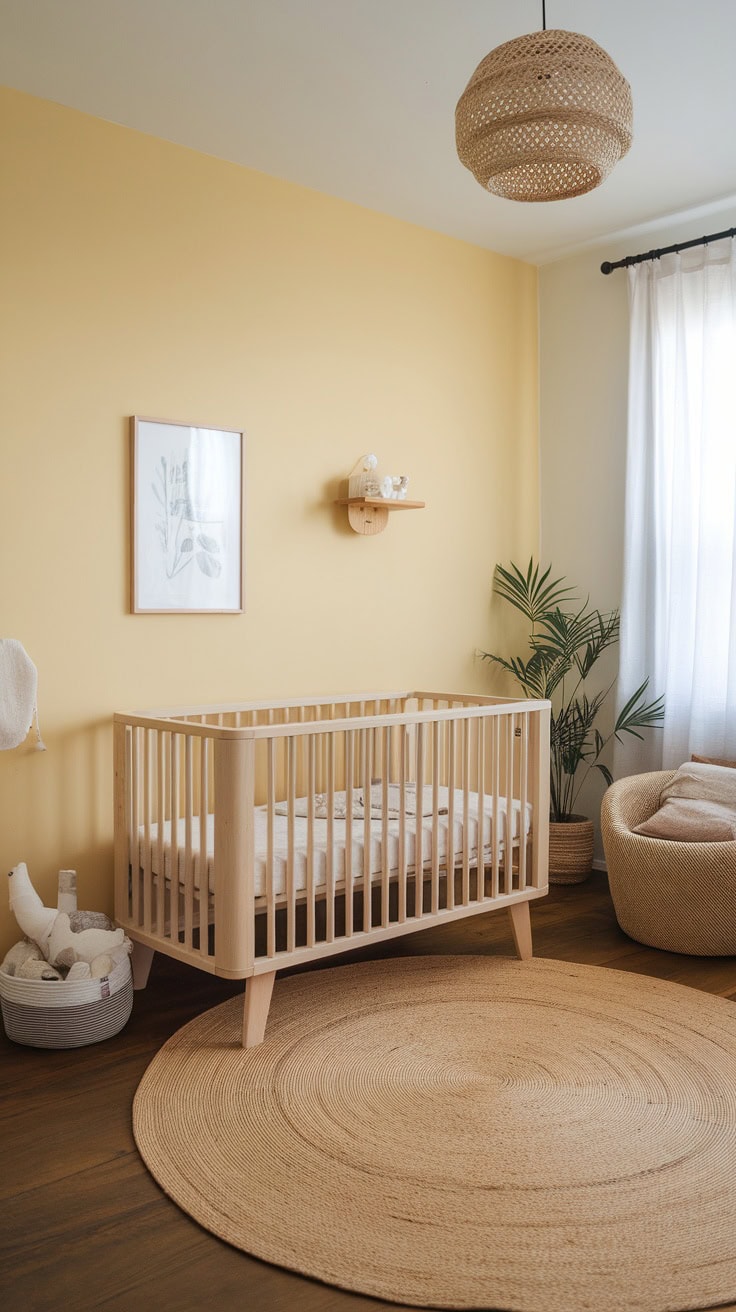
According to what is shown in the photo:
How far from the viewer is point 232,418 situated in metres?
3.23

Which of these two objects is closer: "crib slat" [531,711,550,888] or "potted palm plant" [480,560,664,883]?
"crib slat" [531,711,550,888]

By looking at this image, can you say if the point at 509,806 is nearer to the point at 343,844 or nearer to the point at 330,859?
the point at 343,844

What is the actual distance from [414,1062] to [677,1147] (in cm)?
61

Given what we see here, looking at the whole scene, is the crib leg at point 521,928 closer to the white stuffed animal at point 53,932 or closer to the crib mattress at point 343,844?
the crib mattress at point 343,844

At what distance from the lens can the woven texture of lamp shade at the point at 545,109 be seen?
6.06 ft

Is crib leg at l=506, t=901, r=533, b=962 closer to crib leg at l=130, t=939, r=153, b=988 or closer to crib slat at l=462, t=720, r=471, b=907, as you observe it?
crib slat at l=462, t=720, r=471, b=907

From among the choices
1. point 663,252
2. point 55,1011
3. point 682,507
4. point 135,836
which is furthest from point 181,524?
point 663,252

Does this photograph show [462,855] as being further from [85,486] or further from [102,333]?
[102,333]

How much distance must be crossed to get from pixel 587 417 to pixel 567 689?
1.12 meters

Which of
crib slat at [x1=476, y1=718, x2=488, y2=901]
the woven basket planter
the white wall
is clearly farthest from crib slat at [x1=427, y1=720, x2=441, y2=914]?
the white wall

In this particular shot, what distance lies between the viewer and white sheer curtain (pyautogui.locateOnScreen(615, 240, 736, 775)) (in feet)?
12.0

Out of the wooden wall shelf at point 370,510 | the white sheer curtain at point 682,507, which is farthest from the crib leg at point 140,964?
the white sheer curtain at point 682,507

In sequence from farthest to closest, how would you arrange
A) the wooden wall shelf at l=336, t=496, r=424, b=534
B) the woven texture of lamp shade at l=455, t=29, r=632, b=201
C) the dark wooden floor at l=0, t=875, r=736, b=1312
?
the wooden wall shelf at l=336, t=496, r=424, b=534, the woven texture of lamp shade at l=455, t=29, r=632, b=201, the dark wooden floor at l=0, t=875, r=736, b=1312

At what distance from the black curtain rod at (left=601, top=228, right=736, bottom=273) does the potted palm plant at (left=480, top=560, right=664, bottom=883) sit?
1197mm
